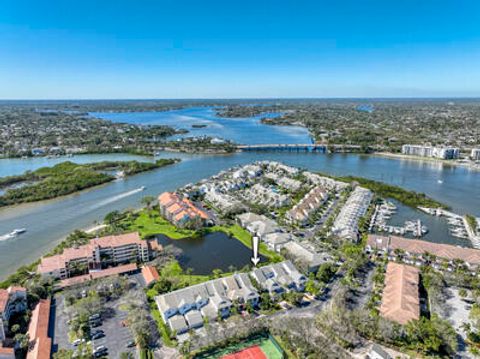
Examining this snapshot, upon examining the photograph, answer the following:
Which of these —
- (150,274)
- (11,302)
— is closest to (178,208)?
(150,274)

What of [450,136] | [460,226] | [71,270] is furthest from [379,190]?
[450,136]

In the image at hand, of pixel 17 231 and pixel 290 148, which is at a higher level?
pixel 290 148

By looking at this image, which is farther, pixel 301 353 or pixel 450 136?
pixel 450 136

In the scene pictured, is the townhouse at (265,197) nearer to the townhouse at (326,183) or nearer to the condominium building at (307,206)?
the condominium building at (307,206)

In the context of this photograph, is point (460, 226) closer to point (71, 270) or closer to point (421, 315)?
Answer: point (421, 315)

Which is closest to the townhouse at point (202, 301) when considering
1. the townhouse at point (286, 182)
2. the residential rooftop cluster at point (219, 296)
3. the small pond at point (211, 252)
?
the residential rooftop cluster at point (219, 296)

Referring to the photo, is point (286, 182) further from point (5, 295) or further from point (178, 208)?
point (5, 295)

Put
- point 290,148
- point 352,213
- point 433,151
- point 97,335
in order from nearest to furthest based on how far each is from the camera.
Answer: point 97,335 < point 352,213 < point 433,151 < point 290,148
